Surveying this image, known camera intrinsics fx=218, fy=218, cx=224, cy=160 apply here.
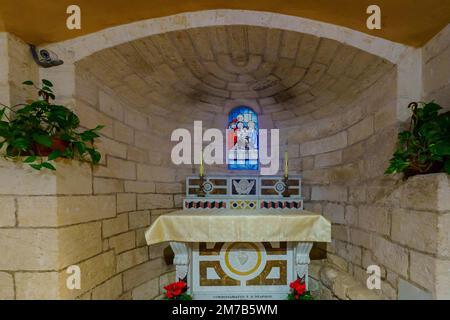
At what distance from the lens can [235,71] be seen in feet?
8.86

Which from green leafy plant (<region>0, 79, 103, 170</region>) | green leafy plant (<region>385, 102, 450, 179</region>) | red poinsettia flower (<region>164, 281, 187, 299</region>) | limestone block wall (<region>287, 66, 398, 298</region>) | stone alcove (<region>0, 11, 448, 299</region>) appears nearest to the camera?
green leafy plant (<region>385, 102, 450, 179</region>)

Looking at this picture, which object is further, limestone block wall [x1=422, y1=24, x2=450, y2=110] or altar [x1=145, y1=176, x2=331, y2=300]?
altar [x1=145, y1=176, x2=331, y2=300]

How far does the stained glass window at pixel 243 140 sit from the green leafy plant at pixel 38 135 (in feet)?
6.74

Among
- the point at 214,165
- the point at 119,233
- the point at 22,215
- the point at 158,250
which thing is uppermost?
the point at 214,165

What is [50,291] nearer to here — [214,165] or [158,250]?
[158,250]

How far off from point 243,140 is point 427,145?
2.21 metres

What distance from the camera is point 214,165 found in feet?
11.1

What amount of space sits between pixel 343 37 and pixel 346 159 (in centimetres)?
127

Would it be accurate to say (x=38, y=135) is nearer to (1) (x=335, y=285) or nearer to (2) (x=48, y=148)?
(2) (x=48, y=148)

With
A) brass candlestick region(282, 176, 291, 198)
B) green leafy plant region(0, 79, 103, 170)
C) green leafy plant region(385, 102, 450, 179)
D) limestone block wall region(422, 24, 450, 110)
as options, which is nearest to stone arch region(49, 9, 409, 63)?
limestone block wall region(422, 24, 450, 110)

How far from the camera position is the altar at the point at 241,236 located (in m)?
2.05

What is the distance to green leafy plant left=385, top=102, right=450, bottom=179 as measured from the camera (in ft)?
4.27

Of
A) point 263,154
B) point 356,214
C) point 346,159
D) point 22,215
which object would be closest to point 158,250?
point 22,215

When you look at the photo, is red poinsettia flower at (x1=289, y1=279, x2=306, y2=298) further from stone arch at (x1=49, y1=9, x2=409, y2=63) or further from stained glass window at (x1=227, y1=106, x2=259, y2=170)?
stone arch at (x1=49, y1=9, x2=409, y2=63)
